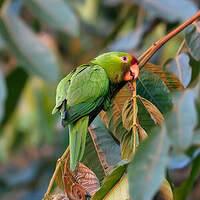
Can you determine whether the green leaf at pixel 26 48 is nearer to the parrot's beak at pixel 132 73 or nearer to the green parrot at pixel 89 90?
the green parrot at pixel 89 90

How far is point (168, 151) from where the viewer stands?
122 centimetres

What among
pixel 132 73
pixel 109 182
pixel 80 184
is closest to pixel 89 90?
pixel 132 73

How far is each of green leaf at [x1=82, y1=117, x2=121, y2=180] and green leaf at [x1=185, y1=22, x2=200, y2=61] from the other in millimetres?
511

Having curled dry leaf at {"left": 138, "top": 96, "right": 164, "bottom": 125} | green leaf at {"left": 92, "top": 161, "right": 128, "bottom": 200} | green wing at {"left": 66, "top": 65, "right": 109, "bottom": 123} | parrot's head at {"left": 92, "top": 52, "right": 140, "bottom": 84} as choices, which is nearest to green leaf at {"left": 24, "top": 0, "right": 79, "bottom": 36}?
parrot's head at {"left": 92, "top": 52, "right": 140, "bottom": 84}

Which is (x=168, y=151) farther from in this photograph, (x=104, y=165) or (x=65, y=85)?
(x=65, y=85)

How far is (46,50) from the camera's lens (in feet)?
9.66

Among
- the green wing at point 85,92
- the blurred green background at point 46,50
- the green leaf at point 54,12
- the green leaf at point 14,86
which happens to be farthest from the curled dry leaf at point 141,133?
the green leaf at point 14,86

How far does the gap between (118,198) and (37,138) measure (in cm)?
373

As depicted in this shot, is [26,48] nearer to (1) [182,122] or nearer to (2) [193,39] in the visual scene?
(2) [193,39]

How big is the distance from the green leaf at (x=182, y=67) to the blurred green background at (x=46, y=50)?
6.2 inches

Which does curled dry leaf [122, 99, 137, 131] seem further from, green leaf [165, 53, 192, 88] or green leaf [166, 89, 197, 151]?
green leaf [165, 53, 192, 88]

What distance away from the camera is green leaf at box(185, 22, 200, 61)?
6.38ft

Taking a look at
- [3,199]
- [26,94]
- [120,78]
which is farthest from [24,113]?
[120,78]

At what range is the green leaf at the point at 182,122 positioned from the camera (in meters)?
1.15
